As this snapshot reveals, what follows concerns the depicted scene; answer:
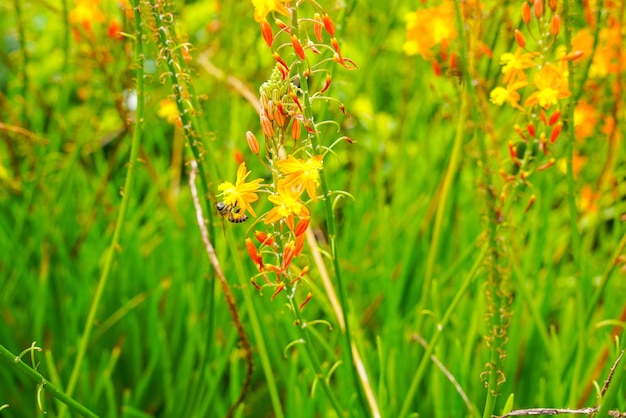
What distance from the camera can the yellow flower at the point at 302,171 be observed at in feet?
3.14

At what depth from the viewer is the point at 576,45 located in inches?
62.0

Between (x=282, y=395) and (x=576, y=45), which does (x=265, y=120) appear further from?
(x=282, y=395)

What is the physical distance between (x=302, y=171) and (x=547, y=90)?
0.53 meters

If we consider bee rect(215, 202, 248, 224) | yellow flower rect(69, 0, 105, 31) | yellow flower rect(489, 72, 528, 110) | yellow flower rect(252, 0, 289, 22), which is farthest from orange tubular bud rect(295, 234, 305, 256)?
yellow flower rect(69, 0, 105, 31)

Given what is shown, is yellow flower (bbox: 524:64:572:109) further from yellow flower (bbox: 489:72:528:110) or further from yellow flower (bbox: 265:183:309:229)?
yellow flower (bbox: 265:183:309:229)

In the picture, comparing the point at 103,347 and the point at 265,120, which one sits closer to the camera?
the point at 265,120

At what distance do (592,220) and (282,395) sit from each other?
1.47 meters

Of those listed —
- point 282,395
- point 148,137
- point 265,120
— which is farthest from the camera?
point 148,137

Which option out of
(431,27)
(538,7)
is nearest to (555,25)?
(538,7)

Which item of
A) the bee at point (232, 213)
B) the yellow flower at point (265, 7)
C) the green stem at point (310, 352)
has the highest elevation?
the yellow flower at point (265, 7)

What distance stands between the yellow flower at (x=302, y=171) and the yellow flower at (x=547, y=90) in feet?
1.52

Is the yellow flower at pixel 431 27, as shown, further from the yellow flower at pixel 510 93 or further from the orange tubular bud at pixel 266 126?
the orange tubular bud at pixel 266 126

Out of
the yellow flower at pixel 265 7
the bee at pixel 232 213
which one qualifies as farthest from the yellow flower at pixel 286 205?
the yellow flower at pixel 265 7

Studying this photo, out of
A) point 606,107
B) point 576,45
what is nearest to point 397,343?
point 576,45
